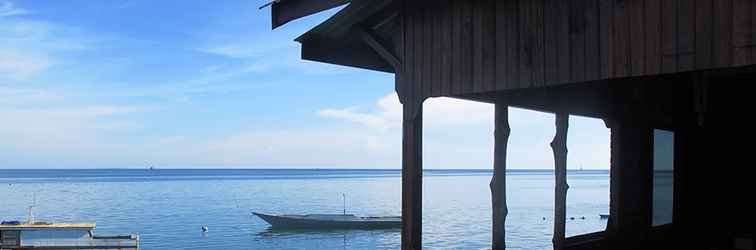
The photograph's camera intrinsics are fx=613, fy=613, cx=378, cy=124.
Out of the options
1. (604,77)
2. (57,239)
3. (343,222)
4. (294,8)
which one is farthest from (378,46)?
(343,222)

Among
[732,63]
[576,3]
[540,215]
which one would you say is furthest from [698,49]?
[540,215]

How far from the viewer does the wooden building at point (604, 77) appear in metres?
4.72

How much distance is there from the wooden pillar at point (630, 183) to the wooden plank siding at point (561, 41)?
5.01 meters

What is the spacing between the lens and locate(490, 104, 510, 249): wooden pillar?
826cm

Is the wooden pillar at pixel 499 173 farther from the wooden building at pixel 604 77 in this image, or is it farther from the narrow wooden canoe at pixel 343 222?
the narrow wooden canoe at pixel 343 222

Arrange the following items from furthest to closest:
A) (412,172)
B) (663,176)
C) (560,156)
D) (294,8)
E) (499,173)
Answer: (663,176)
(560,156)
(499,173)
(294,8)
(412,172)

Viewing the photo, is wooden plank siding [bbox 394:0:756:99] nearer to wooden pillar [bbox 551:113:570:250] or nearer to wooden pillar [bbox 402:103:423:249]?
wooden pillar [bbox 402:103:423:249]

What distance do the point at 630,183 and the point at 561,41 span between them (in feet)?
19.4

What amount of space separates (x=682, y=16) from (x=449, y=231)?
4744cm

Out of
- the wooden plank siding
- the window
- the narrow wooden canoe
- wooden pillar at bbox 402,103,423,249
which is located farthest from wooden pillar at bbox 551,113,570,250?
the narrow wooden canoe

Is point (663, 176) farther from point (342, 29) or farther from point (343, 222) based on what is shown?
point (343, 222)

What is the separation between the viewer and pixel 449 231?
167ft

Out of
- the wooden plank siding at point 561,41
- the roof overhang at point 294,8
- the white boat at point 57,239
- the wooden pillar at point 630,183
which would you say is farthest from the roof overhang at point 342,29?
the white boat at point 57,239

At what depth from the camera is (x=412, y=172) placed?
6590 millimetres
